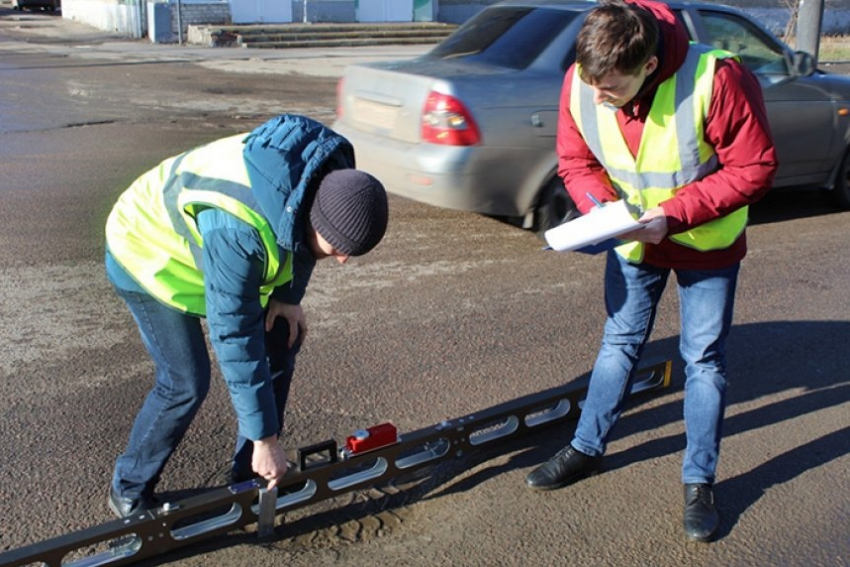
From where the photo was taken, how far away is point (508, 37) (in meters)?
7.14

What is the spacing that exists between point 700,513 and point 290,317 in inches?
64.8

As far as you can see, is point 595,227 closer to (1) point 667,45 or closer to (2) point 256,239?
(1) point 667,45

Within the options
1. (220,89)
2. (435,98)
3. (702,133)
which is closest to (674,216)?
(702,133)

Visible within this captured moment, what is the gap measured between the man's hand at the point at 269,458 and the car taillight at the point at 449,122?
3.88 m

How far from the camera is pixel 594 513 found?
3553mm

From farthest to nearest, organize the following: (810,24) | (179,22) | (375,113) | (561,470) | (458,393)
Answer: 1. (179,22)
2. (810,24)
3. (375,113)
4. (458,393)
5. (561,470)

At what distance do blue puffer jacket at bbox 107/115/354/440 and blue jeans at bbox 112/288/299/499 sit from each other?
416mm

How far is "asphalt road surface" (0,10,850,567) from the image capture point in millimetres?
3383

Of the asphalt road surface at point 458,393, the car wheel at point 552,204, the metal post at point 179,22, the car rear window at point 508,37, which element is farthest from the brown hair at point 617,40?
the metal post at point 179,22

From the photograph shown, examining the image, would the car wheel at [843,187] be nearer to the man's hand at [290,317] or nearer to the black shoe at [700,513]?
the black shoe at [700,513]

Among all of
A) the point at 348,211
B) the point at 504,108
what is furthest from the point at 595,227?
the point at 504,108

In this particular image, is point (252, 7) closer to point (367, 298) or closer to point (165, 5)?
point (165, 5)

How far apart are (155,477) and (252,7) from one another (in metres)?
25.2

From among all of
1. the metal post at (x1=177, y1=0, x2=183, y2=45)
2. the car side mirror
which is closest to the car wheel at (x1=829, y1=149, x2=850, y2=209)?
the car side mirror
